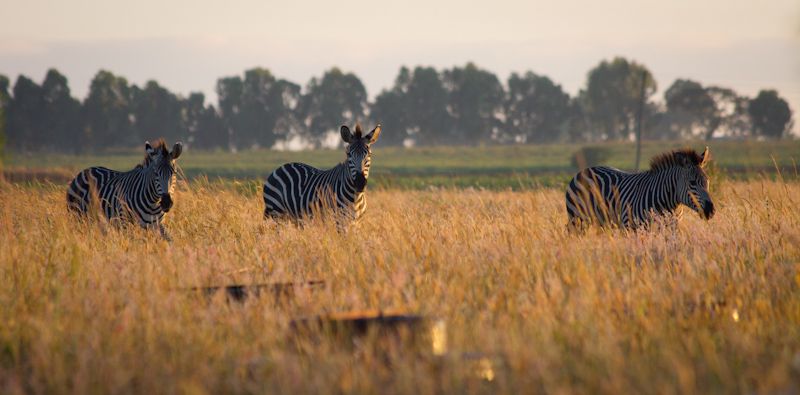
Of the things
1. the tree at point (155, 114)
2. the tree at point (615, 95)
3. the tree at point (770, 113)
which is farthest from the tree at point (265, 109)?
the tree at point (770, 113)

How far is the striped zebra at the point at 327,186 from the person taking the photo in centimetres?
768

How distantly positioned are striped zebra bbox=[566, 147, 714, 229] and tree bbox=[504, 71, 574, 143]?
8185 centimetres

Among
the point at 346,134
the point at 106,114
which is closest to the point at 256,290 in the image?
the point at 346,134

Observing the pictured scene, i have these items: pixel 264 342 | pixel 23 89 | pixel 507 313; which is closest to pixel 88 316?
pixel 264 342

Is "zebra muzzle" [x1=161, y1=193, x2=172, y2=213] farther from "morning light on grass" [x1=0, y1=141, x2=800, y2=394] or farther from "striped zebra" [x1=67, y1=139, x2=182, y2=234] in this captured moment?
"morning light on grass" [x1=0, y1=141, x2=800, y2=394]

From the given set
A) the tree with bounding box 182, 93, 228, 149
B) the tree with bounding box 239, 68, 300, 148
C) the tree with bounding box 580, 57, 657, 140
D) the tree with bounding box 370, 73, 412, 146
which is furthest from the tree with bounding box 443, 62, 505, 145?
the tree with bounding box 182, 93, 228, 149

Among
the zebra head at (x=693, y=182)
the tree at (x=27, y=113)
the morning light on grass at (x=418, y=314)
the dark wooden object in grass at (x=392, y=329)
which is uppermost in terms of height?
the tree at (x=27, y=113)

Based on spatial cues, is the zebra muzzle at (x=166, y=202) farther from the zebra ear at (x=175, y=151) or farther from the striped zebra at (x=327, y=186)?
the striped zebra at (x=327, y=186)

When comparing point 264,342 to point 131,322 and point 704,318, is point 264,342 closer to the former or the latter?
point 131,322

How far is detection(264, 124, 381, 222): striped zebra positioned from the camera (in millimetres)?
7684

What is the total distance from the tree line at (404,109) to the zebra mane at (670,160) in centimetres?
7741

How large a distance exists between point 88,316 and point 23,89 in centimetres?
8330

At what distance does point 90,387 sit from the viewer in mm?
2957

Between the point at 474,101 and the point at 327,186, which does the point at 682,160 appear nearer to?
the point at 327,186
